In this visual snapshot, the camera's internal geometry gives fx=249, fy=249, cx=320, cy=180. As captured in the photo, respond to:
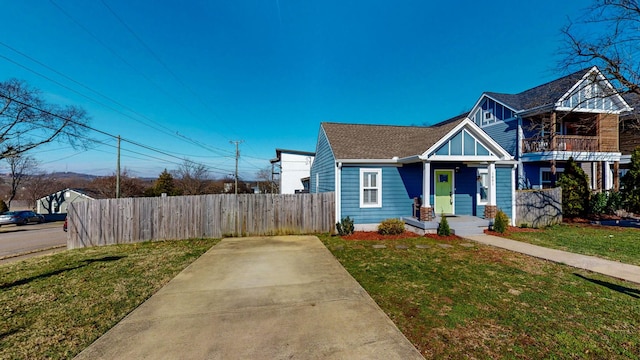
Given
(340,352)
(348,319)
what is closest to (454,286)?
(348,319)

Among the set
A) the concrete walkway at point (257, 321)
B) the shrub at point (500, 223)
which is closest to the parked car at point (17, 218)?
the concrete walkway at point (257, 321)

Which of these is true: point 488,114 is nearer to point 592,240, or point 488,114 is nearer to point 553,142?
point 553,142

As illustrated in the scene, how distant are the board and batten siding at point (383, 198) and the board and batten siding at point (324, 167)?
0.74 meters

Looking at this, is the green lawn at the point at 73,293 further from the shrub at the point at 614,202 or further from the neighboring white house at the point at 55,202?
the neighboring white house at the point at 55,202

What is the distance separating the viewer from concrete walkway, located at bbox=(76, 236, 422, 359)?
2926 mm

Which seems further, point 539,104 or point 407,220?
point 539,104

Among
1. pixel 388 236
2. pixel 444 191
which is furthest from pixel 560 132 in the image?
pixel 388 236

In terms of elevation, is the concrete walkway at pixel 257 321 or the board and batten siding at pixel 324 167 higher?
the board and batten siding at pixel 324 167

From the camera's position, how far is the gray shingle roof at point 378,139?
1084 centimetres

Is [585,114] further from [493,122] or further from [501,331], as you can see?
[501,331]

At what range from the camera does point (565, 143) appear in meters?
15.1

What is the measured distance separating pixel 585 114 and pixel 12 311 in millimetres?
25824

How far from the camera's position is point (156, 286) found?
16.4 ft

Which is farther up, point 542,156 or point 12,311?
point 542,156
